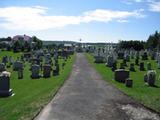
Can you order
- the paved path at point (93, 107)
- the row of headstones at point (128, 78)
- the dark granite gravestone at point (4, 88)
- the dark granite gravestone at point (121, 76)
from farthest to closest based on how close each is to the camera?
the dark granite gravestone at point (121, 76)
the row of headstones at point (128, 78)
the dark granite gravestone at point (4, 88)
the paved path at point (93, 107)

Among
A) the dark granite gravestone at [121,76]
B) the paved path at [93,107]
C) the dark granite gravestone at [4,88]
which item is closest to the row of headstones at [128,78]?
the dark granite gravestone at [121,76]

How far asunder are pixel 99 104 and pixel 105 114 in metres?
1.99

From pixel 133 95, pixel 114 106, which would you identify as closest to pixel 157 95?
pixel 133 95

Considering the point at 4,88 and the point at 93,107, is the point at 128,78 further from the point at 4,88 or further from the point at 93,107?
the point at 93,107

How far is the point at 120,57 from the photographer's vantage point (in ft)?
208

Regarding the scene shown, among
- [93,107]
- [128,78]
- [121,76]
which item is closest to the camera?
[93,107]

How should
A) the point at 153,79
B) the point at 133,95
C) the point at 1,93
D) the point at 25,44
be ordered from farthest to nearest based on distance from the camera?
1. the point at 25,44
2. the point at 153,79
3. the point at 1,93
4. the point at 133,95

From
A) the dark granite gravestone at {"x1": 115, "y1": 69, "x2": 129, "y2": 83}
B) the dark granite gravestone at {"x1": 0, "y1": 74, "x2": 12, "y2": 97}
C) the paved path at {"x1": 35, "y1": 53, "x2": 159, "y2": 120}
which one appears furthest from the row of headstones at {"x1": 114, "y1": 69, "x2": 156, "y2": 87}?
the dark granite gravestone at {"x1": 0, "y1": 74, "x2": 12, "y2": 97}

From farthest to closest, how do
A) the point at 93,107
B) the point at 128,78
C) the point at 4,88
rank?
the point at 128,78, the point at 4,88, the point at 93,107

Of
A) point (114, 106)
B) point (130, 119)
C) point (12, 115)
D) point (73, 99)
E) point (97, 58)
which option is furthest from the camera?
point (97, 58)

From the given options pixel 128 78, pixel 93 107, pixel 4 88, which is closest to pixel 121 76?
pixel 128 78

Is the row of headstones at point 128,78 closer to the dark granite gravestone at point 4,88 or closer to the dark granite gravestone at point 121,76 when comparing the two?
the dark granite gravestone at point 121,76

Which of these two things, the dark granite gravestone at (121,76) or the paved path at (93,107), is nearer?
the paved path at (93,107)

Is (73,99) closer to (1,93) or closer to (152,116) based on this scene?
(152,116)
